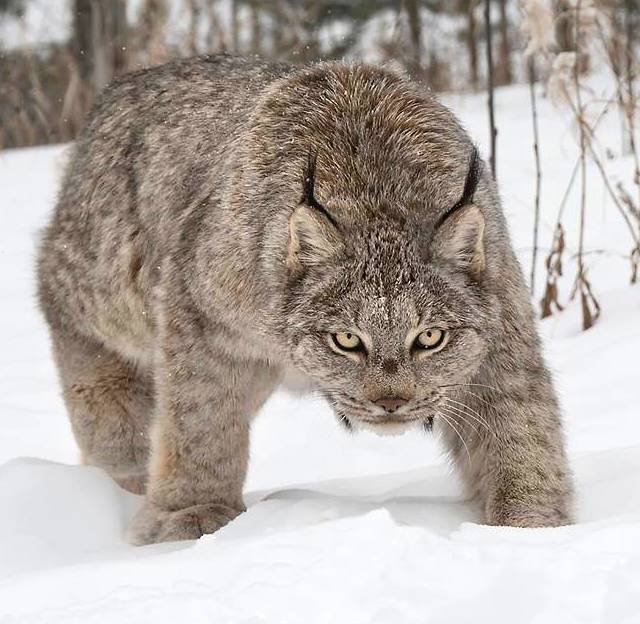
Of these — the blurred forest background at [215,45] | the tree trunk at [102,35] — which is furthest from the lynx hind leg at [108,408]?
the tree trunk at [102,35]

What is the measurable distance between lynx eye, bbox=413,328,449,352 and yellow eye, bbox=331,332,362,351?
16 centimetres

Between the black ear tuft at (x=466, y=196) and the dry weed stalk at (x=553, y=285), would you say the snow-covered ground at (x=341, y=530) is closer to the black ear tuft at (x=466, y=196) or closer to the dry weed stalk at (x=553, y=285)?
the dry weed stalk at (x=553, y=285)

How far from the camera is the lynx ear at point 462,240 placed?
3.61m

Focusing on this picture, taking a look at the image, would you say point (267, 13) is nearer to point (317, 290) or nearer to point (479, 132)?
point (479, 132)

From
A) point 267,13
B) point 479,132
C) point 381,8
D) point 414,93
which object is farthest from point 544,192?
point 381,8

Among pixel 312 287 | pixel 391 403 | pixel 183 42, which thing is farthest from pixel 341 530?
pixel 183 42

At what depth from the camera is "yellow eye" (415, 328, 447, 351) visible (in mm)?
3570

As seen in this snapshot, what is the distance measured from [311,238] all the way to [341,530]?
104 centimetres

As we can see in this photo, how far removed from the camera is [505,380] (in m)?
3.93

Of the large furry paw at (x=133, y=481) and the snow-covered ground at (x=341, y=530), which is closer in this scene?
the snow-covered ground at (x=341, y=530)

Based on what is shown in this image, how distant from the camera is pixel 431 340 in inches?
141

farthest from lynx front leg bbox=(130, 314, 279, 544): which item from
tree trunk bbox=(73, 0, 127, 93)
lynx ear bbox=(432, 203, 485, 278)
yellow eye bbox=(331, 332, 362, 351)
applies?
tree trunk bbox=(73, 0, 127, 93)

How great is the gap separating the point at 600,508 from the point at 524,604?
140cm

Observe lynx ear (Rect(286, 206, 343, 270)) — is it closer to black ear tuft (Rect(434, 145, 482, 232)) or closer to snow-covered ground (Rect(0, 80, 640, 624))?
black ear tuft (Rect(434, 145, 482, 232))
